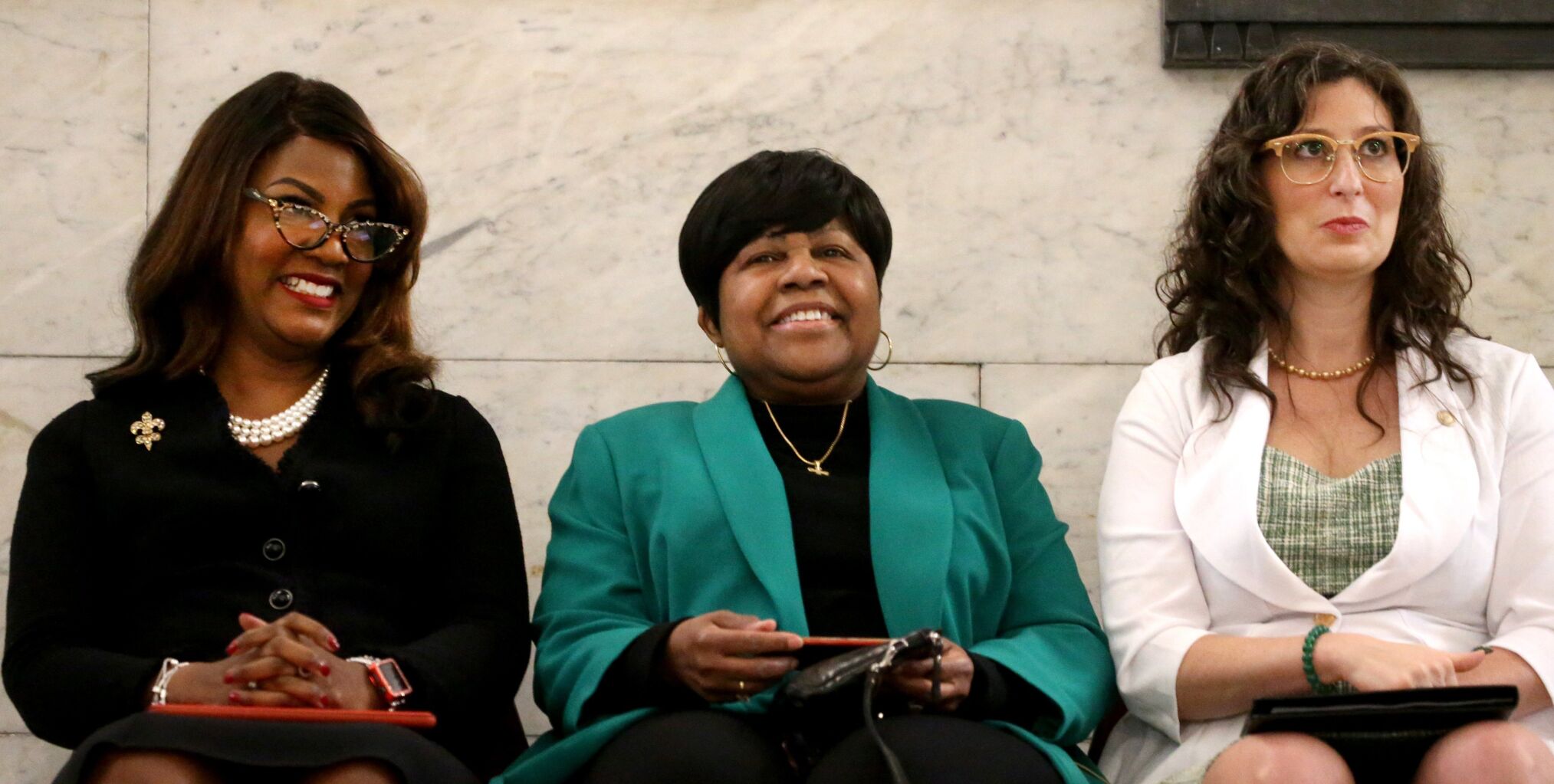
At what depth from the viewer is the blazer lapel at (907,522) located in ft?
8.80

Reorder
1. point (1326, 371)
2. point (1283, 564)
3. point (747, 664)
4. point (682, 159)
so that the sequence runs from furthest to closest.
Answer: point (682, 159)
point (1326, 371)
point (1283, 564)
point (747, 664)

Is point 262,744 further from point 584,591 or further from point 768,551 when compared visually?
point 768,551

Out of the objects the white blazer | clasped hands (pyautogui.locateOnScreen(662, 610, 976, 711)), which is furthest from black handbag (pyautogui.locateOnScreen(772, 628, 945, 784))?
the white blazer

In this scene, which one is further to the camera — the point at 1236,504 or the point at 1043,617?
the point at 1043,617

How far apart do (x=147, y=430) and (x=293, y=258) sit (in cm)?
34

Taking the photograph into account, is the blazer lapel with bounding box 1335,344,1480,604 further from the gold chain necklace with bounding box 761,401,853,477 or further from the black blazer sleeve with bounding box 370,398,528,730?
the black blazer sleeve with bounding box 370,398,528,730

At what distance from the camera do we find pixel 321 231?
2.72m

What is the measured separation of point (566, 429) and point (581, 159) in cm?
56

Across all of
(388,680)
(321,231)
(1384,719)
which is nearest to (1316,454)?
(1384,719)

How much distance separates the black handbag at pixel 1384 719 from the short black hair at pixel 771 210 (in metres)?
1.05

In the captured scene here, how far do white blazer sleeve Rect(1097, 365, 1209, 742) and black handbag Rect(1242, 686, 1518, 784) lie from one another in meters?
0.30

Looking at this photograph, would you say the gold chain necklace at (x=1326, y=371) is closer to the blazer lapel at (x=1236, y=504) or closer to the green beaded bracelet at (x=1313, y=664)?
the blazer lapel at (x=1236, y=504)

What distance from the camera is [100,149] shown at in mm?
3590

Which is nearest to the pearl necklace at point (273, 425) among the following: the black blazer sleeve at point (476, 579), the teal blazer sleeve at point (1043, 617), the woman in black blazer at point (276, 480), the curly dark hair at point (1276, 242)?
the woman in black blazer at point (276, 480)
